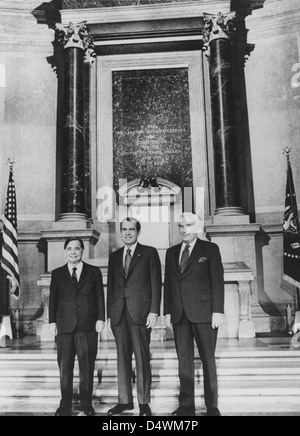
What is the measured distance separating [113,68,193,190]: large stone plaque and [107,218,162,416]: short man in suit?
19.6 feet

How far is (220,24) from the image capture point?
392 inches

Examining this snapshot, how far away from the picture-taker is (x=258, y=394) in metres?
4.80

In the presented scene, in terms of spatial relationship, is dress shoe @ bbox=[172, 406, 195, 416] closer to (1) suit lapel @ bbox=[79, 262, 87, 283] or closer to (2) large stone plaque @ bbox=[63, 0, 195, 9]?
(1) suit lapel @ bbox=[79, 262, 87, 283]

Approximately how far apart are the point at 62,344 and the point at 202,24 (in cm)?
791

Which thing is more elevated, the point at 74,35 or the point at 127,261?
the point at 74,35

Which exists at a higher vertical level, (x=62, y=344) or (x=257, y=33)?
(x=257, y=33)

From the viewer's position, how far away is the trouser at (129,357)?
4266 mm

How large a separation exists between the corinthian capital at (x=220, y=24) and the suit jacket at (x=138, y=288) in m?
6.86

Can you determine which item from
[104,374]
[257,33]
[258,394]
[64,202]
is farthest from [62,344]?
[257,33]

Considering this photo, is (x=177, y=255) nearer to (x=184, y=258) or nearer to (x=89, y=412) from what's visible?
(x=184, y=258)

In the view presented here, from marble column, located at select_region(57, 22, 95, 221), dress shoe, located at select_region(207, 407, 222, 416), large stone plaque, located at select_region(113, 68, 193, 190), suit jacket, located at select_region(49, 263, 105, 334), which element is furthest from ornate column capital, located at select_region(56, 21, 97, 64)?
dress shoe, located at select_region(207, 407, 222, 416)

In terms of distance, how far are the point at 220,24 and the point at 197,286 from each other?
7.20 metres

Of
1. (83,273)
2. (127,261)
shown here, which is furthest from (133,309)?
(83,273)

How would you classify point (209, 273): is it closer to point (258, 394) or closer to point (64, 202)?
point (258, 394)
